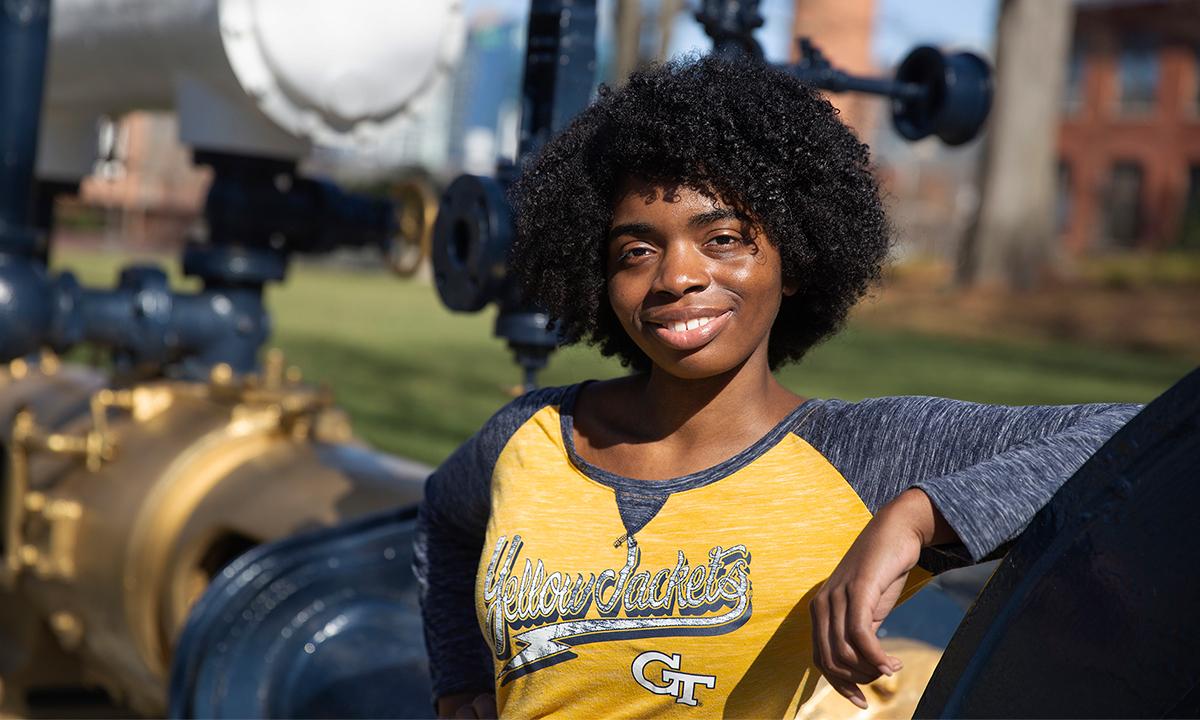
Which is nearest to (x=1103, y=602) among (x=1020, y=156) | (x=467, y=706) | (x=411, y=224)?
(x=467, y=706)

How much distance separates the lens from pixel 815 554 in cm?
148

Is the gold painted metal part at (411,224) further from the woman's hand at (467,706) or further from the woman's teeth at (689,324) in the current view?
the woman's teeth at (689,324)

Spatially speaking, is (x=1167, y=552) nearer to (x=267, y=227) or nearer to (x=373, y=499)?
(x=373, y=499)

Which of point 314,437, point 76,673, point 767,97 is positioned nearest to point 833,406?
point 767,97

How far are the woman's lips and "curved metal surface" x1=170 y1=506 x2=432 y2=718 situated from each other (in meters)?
1.08

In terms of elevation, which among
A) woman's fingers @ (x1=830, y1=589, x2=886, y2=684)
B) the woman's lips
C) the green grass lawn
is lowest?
the green grass lawn

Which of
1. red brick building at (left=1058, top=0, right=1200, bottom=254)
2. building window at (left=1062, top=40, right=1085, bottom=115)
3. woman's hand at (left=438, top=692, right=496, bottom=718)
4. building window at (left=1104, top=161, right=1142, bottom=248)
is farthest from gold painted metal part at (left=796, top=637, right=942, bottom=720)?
building window at (left=1062, top=40, right=1085, bottom=115)

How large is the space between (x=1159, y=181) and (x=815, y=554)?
3534cm

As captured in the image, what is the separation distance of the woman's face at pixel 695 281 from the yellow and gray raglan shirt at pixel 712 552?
0.11 meters

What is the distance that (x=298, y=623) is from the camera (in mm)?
2562

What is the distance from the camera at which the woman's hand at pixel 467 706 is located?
1.89 meters

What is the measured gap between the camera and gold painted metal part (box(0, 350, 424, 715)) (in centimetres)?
284

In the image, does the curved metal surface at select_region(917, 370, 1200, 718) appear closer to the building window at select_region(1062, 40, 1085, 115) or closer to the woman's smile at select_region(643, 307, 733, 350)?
the woman's smile at select_region(643, 307, 733, 350)

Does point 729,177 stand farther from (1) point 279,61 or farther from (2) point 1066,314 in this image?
(2) point 1066,314
